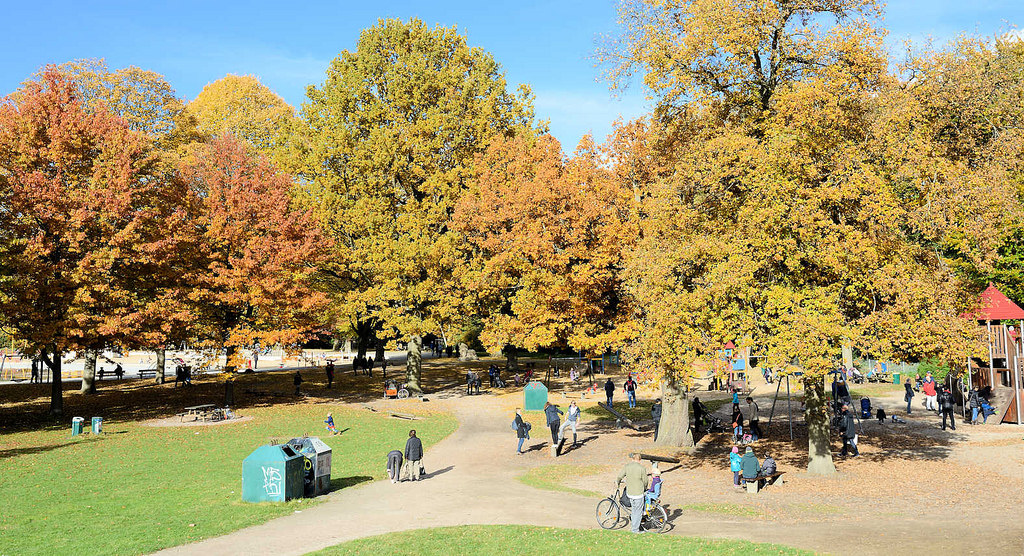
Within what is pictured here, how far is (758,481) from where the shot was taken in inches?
742

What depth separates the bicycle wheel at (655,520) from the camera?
14.7 metres

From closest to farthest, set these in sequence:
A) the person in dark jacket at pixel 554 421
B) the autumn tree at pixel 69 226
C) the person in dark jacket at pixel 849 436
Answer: the person in dark jacket at pixel 849 436, the person in dark jacket at pixel 554 421, the autumn tree at pixel 69 226

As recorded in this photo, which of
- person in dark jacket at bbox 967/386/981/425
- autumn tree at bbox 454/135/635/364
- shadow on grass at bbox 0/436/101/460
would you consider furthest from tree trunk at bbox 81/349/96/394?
person in dark jacket at bbox 967/386/981/425

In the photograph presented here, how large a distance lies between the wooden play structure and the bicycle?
64.9 ft

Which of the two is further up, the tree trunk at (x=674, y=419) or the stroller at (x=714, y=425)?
the tree trunk at (x=674, y=419)

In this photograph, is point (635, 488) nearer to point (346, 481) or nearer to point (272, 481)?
point (272, 481)

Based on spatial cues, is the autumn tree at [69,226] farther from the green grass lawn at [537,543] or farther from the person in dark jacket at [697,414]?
the person in dark jacket at [697,414]

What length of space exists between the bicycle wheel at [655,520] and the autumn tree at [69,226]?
25.5 metres

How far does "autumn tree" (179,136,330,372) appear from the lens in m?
35.2

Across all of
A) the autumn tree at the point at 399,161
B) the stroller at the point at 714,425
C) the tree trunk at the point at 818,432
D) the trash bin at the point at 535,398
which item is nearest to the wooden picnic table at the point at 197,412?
the autumn tree at the point at 399,161

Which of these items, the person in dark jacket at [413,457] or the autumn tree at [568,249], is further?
the autumn tree at [568,249]

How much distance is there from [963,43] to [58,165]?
128 ft

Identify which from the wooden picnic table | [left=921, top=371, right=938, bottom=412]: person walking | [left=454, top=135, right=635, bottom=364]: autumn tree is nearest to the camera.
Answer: [left=454, top=135, right=635, bottom=364]: autumn tree

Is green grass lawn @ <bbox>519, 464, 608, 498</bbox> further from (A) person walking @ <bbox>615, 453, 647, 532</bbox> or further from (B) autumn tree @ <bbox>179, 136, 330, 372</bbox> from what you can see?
(B) autumn tree @ <bbox>179, 136, 330, 372</bbox>
